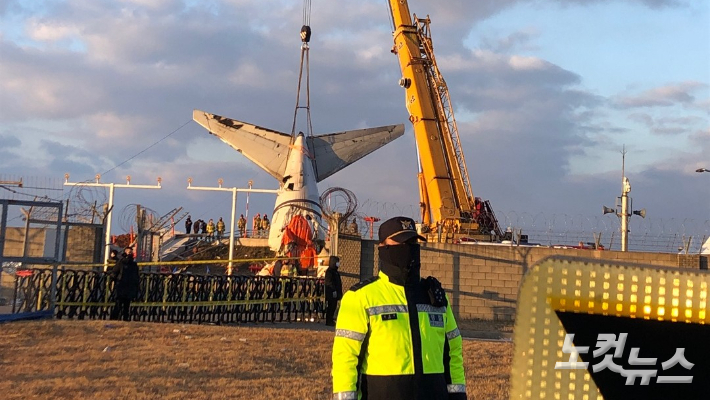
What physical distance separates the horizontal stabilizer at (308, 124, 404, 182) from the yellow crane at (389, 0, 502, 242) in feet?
48.6

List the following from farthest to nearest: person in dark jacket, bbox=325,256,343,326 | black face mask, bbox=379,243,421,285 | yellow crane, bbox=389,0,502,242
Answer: yellow crane, bbox=389,0,502,242
person in dark jacket, bbox=325,256,343,326
black face mask, bbox=379,243,421,285

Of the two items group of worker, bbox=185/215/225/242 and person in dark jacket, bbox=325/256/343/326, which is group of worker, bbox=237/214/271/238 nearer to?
group of worker, bbox=185/215/225/242

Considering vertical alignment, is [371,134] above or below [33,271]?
above

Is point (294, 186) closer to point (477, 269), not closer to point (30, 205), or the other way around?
point (477, 269)

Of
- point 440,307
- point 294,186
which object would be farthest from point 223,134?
point 440,307

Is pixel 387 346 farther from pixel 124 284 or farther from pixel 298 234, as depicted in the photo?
pixel 298 234

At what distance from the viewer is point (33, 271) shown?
15.6 metres

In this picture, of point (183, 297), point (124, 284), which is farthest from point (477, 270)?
point (124, 284)

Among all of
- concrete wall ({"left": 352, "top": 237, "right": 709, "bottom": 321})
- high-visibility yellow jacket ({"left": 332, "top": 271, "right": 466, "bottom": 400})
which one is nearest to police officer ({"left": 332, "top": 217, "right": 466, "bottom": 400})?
high-visibility yellow jacket ({"left": 332, "top": 271, "right": 466, "bottom": 400})

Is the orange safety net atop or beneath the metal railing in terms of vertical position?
atop

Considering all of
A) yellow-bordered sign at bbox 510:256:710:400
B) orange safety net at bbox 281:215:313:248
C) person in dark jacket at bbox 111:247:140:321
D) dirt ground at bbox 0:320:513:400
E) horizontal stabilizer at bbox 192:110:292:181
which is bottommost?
dirt ground at bbox 0:320:513:400

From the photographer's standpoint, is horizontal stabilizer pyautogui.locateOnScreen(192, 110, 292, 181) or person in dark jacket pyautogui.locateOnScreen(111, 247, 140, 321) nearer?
person in dark jacket pyautogui.locateOnScreen(111, 247, 140, 321)

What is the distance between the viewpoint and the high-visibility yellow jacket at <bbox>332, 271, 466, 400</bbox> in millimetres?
3607

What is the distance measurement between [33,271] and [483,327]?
36.0 feet
